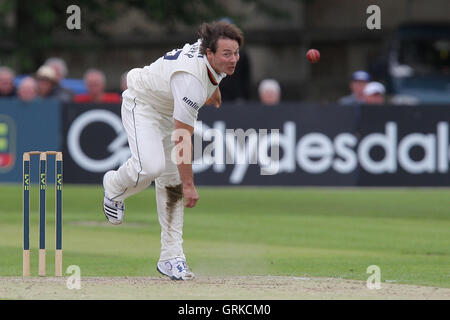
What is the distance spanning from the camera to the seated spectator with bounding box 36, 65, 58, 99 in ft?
65.2

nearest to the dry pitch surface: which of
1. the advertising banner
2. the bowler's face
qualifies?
the bowler's face

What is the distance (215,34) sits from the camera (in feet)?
30.3

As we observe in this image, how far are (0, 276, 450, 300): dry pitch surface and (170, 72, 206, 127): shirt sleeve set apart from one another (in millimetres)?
1258

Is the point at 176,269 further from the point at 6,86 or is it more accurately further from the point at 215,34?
the point at 6,86

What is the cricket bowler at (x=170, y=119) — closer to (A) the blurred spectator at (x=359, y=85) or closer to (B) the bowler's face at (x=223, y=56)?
(B) the bowler's face at (x=223, y=56)

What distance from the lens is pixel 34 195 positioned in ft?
61.4

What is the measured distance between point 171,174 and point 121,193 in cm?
44

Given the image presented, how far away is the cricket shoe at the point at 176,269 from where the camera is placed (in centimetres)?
956

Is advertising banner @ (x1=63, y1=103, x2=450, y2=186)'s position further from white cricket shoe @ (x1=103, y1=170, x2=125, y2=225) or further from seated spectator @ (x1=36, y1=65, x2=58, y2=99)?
white cricket shoe @ (x1=103, y1=170, x2=125, y2=225)

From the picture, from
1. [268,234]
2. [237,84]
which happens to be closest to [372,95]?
[237,84]

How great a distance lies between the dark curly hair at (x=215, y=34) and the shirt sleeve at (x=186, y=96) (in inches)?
11.7

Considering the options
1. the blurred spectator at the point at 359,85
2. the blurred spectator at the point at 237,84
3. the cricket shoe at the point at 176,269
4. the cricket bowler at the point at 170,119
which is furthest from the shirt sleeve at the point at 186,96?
the blurred spectator at the point at 359,85

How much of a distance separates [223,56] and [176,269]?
175 cm
